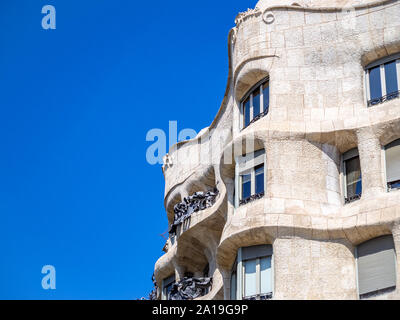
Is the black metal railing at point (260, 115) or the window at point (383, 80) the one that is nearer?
the window at point (383, 80)

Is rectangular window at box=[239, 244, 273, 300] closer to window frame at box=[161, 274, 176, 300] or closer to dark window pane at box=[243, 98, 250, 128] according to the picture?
dark window pane at box=[243, 98, 250, 128]

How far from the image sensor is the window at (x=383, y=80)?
1355 inches

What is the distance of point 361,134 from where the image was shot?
33906mm

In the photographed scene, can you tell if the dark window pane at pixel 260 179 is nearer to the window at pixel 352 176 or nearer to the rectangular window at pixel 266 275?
the rectangular window at pixel 266 275

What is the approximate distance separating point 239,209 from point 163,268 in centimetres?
1266

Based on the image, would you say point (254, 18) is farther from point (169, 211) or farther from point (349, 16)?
point (169, 211)

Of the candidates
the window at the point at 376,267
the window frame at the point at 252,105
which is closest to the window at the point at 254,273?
the window at the point at 376,267

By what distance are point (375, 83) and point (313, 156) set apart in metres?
3.77

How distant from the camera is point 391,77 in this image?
34.7 m

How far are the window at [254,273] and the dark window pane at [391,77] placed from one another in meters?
7.45

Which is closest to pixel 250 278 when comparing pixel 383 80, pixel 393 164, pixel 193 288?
pixel 393 164

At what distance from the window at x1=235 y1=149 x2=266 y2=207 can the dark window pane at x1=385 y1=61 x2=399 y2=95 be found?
5.26m

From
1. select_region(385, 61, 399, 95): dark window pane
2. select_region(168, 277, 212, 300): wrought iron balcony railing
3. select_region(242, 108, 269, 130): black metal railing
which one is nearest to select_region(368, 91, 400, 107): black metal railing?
select_region(385, 61, 399, 95): dark window pane

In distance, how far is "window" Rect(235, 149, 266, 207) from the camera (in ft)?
114
